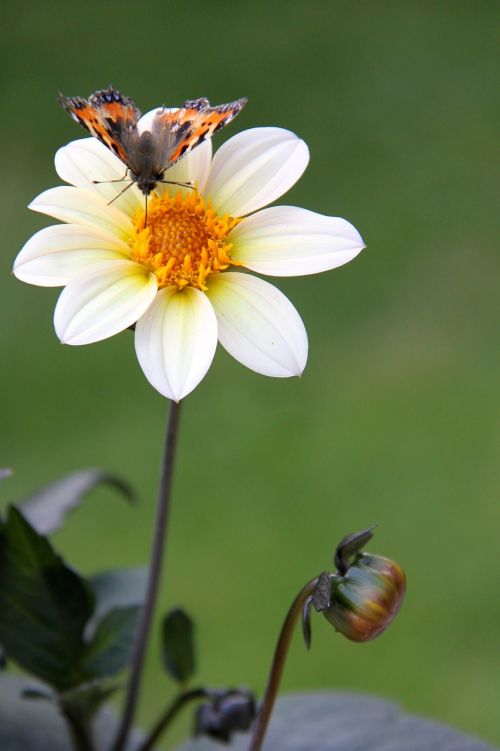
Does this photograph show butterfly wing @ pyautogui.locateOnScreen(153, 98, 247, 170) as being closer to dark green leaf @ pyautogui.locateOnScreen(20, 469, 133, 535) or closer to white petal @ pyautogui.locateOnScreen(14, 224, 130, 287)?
white petal @ pyautogui.locateOnScreen(14, 224, 130, 287)


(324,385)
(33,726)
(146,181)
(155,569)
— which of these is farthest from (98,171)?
(324,385)

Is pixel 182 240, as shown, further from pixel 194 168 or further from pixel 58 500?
pixel 58 500

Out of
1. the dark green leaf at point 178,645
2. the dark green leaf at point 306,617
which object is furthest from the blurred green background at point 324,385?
the dark green leaf at point 306,617

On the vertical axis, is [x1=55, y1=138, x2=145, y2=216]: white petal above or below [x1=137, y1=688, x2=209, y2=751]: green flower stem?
above

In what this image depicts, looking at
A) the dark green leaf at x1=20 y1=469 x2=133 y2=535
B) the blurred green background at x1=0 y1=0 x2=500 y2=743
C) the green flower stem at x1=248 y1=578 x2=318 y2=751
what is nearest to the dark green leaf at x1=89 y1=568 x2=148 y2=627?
the dark green leaf at x1=20 y1=469 x2=133 y2=535

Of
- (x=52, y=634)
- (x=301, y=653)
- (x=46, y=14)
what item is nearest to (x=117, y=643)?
(x=52, y=634)

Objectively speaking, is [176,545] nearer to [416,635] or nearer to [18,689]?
[416,635]

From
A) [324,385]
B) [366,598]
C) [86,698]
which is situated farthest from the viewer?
[324,385]
